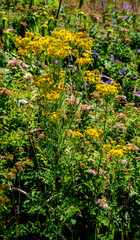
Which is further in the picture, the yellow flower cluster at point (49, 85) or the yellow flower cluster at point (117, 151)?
the yellow flower cluster at point (49, 85)

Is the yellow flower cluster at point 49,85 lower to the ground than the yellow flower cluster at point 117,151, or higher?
higher

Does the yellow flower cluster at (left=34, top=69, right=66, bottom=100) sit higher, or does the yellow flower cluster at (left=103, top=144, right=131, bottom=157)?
the yellow flower cluster at (left=34, top=69, right=66, bottom=100)

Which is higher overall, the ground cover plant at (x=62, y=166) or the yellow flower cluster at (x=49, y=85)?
the yellow flower cluster at (x=49, y=85)

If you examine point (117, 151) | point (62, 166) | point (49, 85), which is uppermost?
point (49, 85)

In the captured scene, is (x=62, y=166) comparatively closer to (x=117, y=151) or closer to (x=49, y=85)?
(x=117, y=151)

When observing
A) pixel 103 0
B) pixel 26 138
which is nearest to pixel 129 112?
pixel 26 138

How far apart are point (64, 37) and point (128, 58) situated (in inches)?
136

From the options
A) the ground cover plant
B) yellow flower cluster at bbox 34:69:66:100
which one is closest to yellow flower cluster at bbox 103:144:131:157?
the ground cover plant

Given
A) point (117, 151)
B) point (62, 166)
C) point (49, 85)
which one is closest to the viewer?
point (117, 151)

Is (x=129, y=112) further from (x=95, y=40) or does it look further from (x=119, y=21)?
(x=119, y=21)

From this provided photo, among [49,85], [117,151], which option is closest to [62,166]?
[117,151]

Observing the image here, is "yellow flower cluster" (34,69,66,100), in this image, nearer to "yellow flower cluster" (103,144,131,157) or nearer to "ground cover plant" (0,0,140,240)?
"ground cover plant" (0,0,140,240)

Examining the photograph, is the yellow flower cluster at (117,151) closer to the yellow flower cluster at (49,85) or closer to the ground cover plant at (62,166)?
the ground cover plant at (62,166)

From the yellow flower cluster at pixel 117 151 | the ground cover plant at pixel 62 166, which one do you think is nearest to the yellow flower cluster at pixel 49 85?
the ground cover plant at pixel 62 166
